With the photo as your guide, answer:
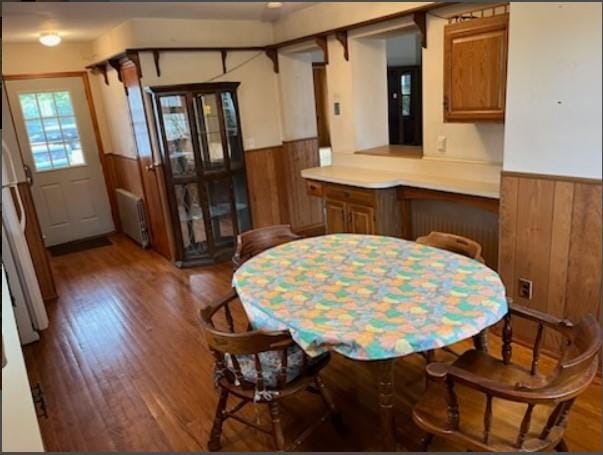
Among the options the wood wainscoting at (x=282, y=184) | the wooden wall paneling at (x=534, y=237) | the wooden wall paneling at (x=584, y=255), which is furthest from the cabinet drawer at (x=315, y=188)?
the wooden wall paneling at (x=584, y=255)

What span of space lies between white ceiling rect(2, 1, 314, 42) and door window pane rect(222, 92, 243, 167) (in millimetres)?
779

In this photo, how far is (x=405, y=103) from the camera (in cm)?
667

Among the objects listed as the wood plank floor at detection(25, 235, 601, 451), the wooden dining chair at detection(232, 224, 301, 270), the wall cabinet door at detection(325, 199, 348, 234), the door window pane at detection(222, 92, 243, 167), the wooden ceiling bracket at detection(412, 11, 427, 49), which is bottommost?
the wood plank floor at detection(25, 235, 601, 451)

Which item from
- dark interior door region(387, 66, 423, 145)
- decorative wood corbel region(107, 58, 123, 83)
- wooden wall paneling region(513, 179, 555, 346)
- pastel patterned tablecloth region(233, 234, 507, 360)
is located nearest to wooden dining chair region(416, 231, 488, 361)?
pastel patterned tablecloth region(233, 234, 507, 360)

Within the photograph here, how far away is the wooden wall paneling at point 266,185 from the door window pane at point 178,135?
673 millimetres

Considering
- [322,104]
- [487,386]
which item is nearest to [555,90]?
[487,386]

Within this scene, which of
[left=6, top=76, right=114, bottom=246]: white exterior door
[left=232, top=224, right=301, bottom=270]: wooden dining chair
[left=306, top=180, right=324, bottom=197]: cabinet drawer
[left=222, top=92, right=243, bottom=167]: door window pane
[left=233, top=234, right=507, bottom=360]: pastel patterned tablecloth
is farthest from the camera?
[left=6, top=76, right=114, bottom=246]: white exterior door

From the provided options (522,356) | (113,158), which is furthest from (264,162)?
(522,356)

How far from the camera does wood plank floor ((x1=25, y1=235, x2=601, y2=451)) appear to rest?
2.12m

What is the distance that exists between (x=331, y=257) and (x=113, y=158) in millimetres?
4261

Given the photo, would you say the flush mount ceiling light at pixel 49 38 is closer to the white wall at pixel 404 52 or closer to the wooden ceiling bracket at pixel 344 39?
the wooden ceiling bracket at pixel 344 39

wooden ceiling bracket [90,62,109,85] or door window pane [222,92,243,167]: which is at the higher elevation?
wooden ceiling bracket [90,62,109,85]

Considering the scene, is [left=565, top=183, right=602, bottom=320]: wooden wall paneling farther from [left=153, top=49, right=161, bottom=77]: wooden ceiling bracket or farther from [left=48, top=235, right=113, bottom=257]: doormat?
[left=48, top=235, right=113, bottom=257]: doormat

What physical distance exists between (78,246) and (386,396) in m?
4.84
